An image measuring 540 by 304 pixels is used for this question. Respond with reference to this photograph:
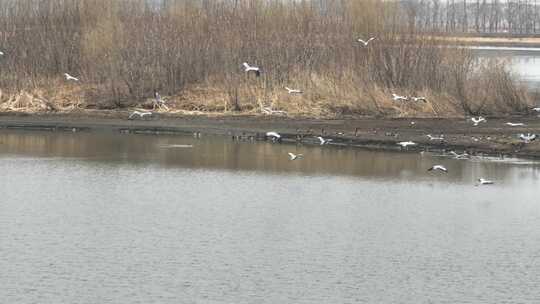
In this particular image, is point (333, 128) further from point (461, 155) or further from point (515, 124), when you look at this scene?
point (461, 155)

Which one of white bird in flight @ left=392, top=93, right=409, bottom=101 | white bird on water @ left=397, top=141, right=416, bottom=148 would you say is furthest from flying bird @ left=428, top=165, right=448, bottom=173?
white bird in flight @ left=392, top=93, right=409, bottom=101

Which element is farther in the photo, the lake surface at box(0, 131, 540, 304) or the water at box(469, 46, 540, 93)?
the water at box(469, 46, 540, 93)

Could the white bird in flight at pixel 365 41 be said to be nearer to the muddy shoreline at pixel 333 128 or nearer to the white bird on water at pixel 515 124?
the muddy shoreline at pixel 333 128

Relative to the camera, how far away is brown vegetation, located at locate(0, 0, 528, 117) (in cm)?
3919

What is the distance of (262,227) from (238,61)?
19571 millimetres

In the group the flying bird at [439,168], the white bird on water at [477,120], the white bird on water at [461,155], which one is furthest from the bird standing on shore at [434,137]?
the flying bird at [439,168]

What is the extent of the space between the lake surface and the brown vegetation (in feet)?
20.7

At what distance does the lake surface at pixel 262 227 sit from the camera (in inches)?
671

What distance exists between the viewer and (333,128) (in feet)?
119

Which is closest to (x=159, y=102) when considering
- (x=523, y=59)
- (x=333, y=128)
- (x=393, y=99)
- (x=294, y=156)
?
(x=333, y=128)

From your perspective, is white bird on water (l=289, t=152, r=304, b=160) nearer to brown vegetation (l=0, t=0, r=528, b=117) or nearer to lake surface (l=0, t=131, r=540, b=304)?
lake surface (l=0, t=131, r=540, b=304)

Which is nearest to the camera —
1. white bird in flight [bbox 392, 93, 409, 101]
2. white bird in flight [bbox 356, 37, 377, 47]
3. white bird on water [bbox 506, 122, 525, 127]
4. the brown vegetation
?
white bird on water [bbox 506, 122, 525, 127]

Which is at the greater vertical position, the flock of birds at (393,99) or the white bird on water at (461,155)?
the flock of birds at (393,99)

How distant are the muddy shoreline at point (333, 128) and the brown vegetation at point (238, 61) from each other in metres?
1.03
